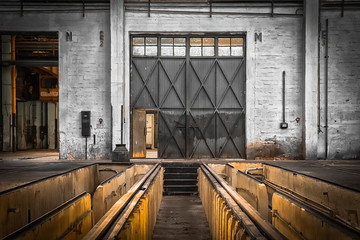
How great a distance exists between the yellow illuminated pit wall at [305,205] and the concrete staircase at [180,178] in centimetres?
148

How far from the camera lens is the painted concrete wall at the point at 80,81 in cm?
1188

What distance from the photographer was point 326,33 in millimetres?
11859

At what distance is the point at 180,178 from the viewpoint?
9688 mm

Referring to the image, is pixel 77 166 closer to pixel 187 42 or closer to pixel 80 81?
pixel 80 81

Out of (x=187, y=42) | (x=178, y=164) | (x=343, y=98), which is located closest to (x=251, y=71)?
(x=187, y=42)

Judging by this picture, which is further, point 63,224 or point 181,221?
point 181,221

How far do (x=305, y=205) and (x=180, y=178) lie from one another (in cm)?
544

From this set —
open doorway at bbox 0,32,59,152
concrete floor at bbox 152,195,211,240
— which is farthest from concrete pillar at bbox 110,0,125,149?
open doorway at bbox 0,32,59,152

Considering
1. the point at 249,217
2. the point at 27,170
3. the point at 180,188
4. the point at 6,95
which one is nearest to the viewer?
the point at 249,217

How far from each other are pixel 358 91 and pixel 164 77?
303 inches

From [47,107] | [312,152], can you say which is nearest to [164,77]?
[312,152]

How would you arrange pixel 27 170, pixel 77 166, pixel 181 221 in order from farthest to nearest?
pixel 77 166
pixel 27 170
pixel 181 221

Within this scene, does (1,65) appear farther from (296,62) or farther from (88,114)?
(296,62)

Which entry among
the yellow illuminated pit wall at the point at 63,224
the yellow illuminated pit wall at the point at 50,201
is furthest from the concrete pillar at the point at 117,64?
the yellow illuminated pit wall at the point at 63,224
